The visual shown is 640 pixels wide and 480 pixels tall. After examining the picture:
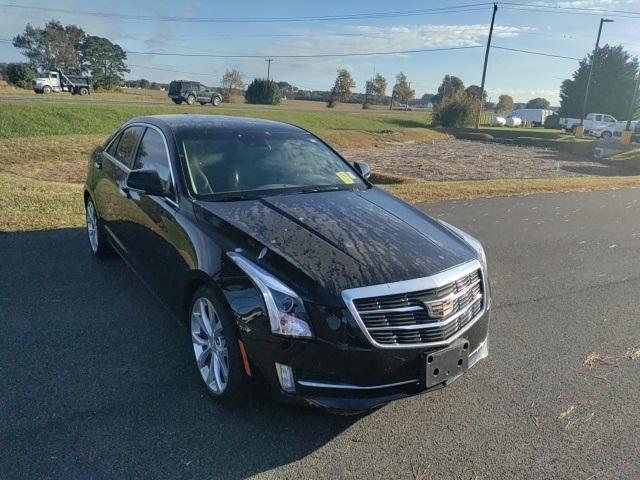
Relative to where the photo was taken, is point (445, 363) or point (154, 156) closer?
point (445, 363)

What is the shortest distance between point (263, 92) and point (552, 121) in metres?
37.1

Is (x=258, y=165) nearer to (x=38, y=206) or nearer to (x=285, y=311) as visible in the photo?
(x=285, y=311)

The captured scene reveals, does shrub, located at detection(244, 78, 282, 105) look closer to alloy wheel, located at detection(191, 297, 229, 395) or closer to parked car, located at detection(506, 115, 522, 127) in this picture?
parked car, located at detection(506, 115, 522, 127)

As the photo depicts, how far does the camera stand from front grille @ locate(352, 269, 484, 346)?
8.51 feet

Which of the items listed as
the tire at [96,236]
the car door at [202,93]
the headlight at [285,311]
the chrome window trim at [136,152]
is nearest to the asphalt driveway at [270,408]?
the tire at [96,236]

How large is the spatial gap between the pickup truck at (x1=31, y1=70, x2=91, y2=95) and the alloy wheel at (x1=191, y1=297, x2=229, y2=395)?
1767 inches

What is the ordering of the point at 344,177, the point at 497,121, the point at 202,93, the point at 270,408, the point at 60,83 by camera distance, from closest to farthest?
the point at 270,408, the point at 344,177, the point at 202,93, the point at 60,83, the point at 497,121

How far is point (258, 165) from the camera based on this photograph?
410 cm

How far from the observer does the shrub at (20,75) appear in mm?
49031

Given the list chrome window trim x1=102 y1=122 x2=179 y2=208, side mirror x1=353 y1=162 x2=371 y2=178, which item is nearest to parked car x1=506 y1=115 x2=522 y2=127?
side mirror x1=353 y1=162 x2=371 y2=178

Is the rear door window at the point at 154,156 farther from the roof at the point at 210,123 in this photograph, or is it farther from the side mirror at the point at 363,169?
the side mirror at the point at 363,169

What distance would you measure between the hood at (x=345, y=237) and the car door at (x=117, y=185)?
1493 millimetres

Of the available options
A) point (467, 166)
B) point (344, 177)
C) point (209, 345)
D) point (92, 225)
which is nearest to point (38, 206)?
point (92, 225)

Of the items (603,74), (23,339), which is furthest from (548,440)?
(603,74)
